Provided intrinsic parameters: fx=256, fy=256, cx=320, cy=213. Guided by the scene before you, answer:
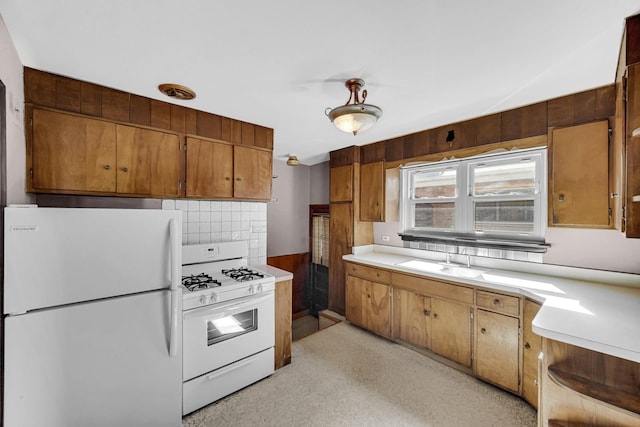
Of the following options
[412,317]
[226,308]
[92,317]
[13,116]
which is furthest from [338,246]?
[13,116]

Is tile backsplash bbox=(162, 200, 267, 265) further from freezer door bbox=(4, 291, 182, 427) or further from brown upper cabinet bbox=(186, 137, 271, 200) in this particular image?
freezer door bbox=(4, 291, 182, 427)

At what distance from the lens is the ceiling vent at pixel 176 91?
6.27ft

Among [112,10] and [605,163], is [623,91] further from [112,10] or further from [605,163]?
[112,10]

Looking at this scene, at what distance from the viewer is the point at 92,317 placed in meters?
1.46

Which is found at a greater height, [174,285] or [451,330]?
[174,285]

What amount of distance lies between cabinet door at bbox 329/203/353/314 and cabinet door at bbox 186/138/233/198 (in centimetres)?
163

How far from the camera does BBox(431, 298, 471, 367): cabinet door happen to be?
2354mm

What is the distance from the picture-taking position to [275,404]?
6.72 feet

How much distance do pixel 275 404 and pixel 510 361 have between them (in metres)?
1.94

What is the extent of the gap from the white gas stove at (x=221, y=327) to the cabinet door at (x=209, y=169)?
543 mm

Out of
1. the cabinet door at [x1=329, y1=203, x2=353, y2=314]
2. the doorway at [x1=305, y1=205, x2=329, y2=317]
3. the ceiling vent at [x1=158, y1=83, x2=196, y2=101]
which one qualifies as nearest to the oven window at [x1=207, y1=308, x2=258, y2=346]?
the cabinet door at [x1=329, y1=203, x2=353, y2=314]

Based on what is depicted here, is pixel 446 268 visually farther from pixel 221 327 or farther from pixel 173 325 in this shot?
pixel 173 325

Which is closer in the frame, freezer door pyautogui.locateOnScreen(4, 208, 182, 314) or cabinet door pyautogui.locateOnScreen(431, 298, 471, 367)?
freezer door pyautogui.locateOnScreen(4, 208, 182, 314)

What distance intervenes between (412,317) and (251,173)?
232cm
